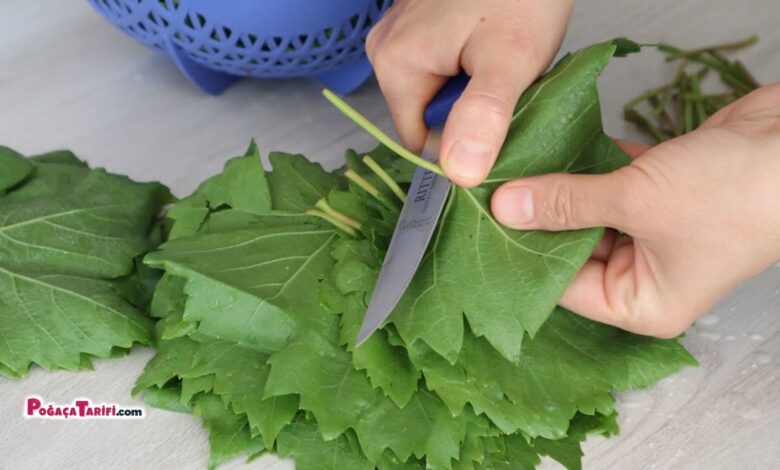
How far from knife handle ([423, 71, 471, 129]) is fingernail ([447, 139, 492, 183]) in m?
0.11

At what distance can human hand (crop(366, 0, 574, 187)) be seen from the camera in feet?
2.37

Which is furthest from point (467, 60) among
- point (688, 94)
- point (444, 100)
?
point (688, 94)

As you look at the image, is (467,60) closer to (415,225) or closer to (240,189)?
(415,225)

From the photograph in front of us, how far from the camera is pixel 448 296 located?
77 centimetres

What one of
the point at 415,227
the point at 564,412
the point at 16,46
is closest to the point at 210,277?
the point at 415,227

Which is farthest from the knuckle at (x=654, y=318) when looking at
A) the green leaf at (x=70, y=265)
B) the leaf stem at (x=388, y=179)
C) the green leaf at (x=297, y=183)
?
the green leaf at (x=70, y=265)

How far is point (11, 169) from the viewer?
957 mm

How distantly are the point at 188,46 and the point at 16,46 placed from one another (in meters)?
0.34

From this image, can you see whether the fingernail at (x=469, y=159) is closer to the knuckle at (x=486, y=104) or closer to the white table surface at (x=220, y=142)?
the knuckle at (x=486, y=104)

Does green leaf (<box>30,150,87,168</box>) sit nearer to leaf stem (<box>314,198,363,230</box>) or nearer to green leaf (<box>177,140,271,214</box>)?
green leaf (<box>177,140,271,214</box>)

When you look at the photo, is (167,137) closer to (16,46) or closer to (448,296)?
(16,46)

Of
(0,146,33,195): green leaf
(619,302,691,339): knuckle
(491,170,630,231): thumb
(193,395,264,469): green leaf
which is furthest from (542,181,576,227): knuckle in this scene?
(0,146,33,195): green leaf

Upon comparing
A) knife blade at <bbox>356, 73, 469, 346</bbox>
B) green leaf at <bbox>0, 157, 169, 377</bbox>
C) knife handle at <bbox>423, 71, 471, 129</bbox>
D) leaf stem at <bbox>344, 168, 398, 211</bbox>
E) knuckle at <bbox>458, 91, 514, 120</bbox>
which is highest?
knuckle at <bbox>458, 91, 514, 120</bbox>
